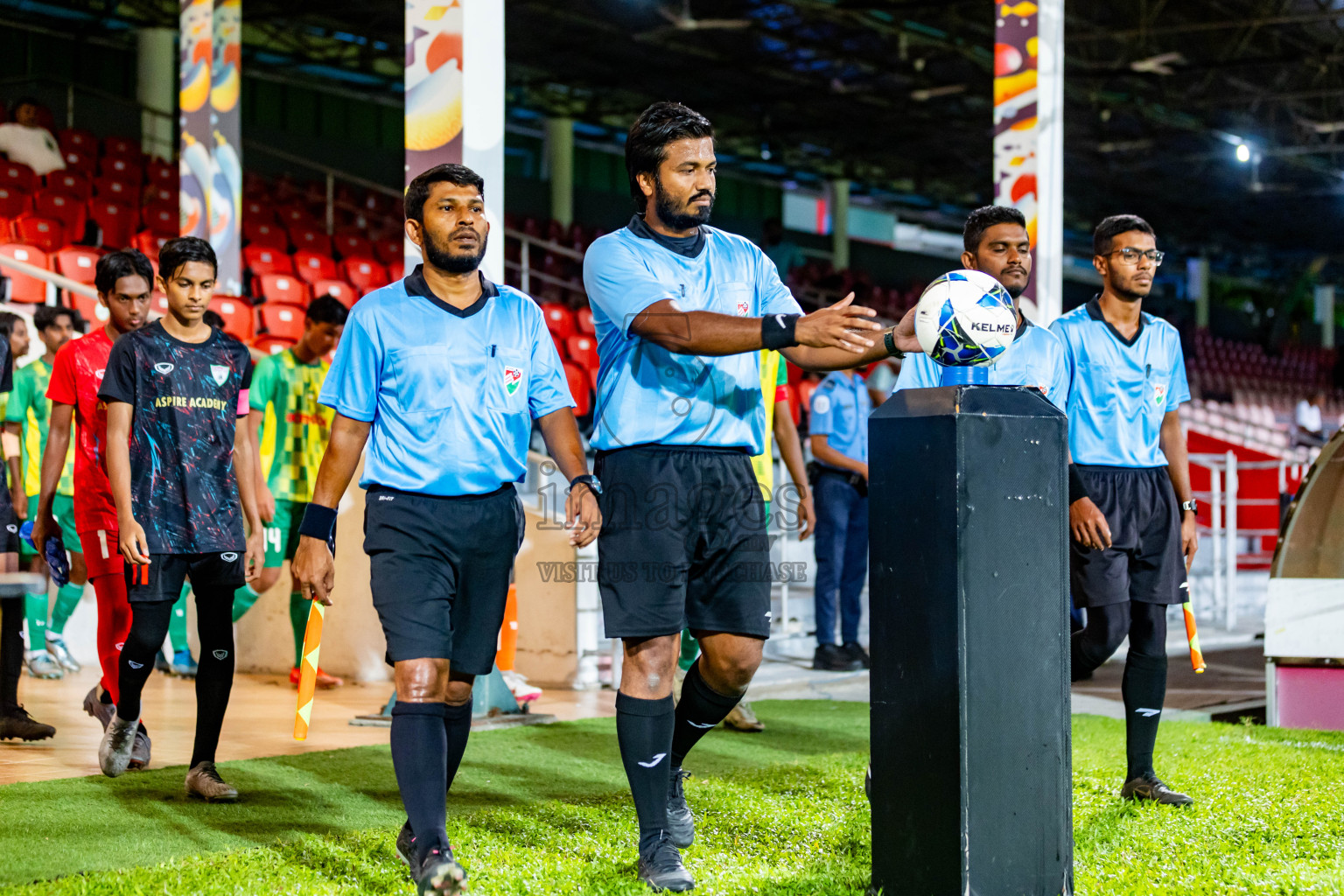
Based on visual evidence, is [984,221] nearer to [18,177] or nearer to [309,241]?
[18,177]

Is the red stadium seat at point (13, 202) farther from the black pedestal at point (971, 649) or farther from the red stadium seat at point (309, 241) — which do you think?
the black pedestal at point (971, 649)

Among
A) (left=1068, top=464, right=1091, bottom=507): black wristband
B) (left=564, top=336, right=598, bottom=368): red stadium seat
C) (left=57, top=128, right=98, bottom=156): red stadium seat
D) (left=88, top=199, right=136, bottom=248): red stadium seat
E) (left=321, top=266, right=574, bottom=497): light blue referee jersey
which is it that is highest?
(left=57, top=128, right=98, bottom=156): red stadium seat

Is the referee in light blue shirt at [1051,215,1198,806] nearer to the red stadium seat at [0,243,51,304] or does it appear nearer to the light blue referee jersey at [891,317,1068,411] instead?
the light blue referee jersey at [891,317,1068,411]

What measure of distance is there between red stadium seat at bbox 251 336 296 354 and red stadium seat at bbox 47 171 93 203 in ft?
11.0

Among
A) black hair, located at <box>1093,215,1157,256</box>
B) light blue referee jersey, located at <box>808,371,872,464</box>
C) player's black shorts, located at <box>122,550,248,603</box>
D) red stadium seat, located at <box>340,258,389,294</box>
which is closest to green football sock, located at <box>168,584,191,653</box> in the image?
player's black shorts, located at <box>122,550,248,603</box>

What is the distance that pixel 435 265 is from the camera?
3492 mm

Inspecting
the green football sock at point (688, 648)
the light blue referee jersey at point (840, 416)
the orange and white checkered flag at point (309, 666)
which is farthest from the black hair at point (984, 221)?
the light blue referee jersey at point (840, 416)

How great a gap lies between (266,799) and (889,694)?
2.43 meters

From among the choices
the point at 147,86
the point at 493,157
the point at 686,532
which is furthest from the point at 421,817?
the point at 147,86

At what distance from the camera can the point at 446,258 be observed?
3.47m

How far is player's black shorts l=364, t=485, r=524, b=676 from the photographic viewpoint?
3.31 meters

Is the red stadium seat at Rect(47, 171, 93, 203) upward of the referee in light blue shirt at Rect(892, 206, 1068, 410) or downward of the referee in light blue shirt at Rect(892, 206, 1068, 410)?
upward

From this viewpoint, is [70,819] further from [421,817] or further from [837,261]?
[837,261]

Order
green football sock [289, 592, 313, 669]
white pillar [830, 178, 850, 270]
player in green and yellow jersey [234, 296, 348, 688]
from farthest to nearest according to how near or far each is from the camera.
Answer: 1. white pillar [830, 178, 850, 270]
2. green football sock [289, 592, 313, 669]
3. player in green and yellow jersey [234, 296, 348, 688]
